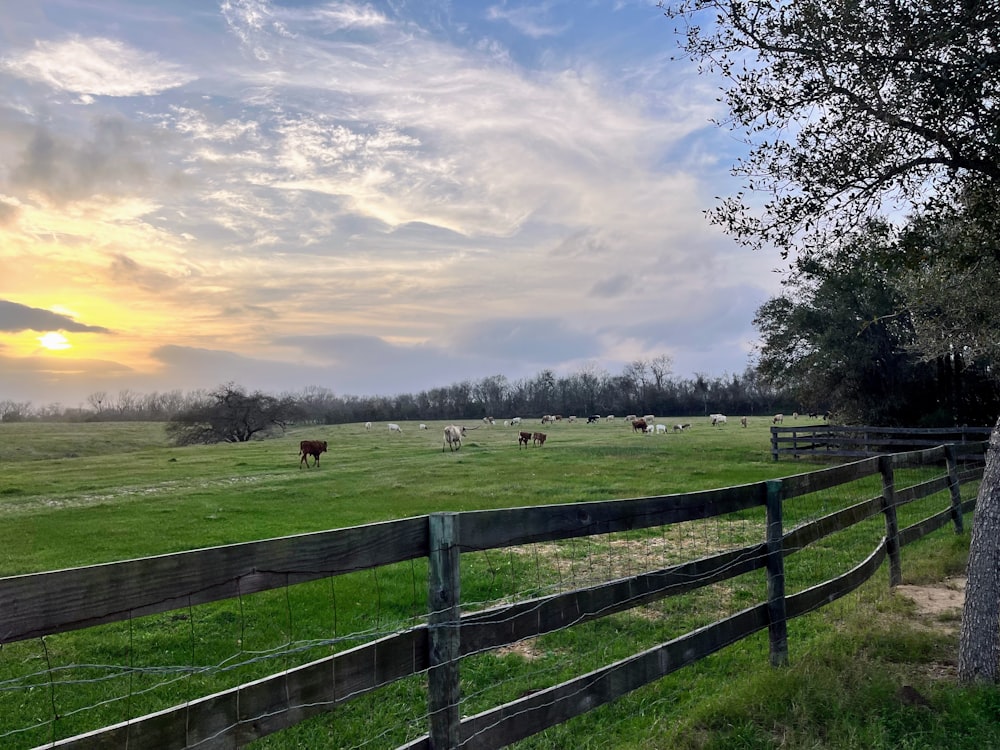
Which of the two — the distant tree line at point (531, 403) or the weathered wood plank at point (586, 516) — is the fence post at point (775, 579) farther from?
the distant tree line at point (531, 403)

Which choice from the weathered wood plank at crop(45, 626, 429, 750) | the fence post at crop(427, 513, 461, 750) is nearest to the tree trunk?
the fence post at crop(427, 513, 461, 750)

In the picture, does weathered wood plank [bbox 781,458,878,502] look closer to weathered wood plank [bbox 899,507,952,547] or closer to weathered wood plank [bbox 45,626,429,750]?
weathered wood plank [bbox 899,507,952,547]

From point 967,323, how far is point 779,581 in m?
15.7

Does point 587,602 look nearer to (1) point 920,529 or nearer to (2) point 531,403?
(1) point 920,529

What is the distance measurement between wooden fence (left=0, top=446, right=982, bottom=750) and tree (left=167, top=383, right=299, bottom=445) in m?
68.2

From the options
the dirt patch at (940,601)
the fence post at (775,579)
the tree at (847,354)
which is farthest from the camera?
the tree at (847,354)

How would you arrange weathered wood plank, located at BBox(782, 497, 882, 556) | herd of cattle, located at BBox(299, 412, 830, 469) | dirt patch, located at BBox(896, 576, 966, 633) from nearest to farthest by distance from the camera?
1. weathered wood plank, located at BBox(782, 497, 882, 556)
2. dirt patch, located at BBox(896, 576, 966, 633)
3. herd of cattle, located at BBox(299, 412, 830, 469)

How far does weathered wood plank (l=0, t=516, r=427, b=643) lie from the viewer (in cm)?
221

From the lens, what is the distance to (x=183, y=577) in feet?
8.41

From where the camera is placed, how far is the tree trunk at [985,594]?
5.45 metres

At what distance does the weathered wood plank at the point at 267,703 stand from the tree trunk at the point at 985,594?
4818 millimetres

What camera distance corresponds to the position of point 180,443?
66625 millimetres

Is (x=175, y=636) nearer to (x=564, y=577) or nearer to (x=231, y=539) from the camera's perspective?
(x=564, y=577)

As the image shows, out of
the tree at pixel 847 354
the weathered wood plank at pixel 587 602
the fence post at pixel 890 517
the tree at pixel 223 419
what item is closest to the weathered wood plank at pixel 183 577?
the weathered wood plank at pixel 587 602
